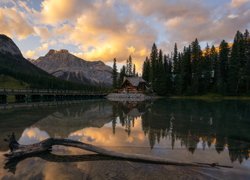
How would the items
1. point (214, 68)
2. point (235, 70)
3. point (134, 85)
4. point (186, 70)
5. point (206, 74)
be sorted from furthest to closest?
1. point (186, 70)
2. point (134, 85)
3. point (214, 68)
4. point (206, 74)
5. point (235, 70)

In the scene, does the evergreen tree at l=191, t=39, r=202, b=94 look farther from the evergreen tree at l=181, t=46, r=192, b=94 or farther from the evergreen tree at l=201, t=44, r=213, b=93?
the evergreen tree at l=181, t=46, r=192, b=94

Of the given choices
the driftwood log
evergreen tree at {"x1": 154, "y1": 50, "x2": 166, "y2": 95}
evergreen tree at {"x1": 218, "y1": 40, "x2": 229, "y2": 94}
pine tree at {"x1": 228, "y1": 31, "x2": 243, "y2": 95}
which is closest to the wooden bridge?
evergreen tree at {"x1": 154, "y1": 50, "x2": 166, "y2": 95}

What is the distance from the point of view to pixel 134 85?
8462 centimetres

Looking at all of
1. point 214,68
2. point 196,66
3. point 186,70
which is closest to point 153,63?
point 186,70

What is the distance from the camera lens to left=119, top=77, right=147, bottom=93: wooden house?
85.1m

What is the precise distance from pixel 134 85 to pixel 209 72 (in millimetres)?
28029

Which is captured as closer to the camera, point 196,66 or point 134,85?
point 196,66


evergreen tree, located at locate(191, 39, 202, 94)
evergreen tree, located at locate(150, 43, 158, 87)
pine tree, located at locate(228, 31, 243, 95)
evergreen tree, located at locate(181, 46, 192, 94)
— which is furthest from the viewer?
evergreen tree, located at locate(150, 43, 158, 87)

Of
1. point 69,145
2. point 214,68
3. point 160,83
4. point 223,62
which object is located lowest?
point 69,145

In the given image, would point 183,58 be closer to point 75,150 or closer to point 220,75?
point 220,75

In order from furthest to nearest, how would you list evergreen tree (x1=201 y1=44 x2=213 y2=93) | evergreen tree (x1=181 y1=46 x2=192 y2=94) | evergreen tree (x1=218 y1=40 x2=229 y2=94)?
evergreen tree (x1=181 y1=46 x2=192 y2=94)
evergreen tree (x1=218 y1=40 x2=229 y2=94)
evergreen tree (x1=201 y1=44 x2=213 y2=93)

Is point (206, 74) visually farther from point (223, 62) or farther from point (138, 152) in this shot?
point (138, 152)

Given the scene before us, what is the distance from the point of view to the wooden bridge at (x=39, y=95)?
4177 cm

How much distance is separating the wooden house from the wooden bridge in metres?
9.81
